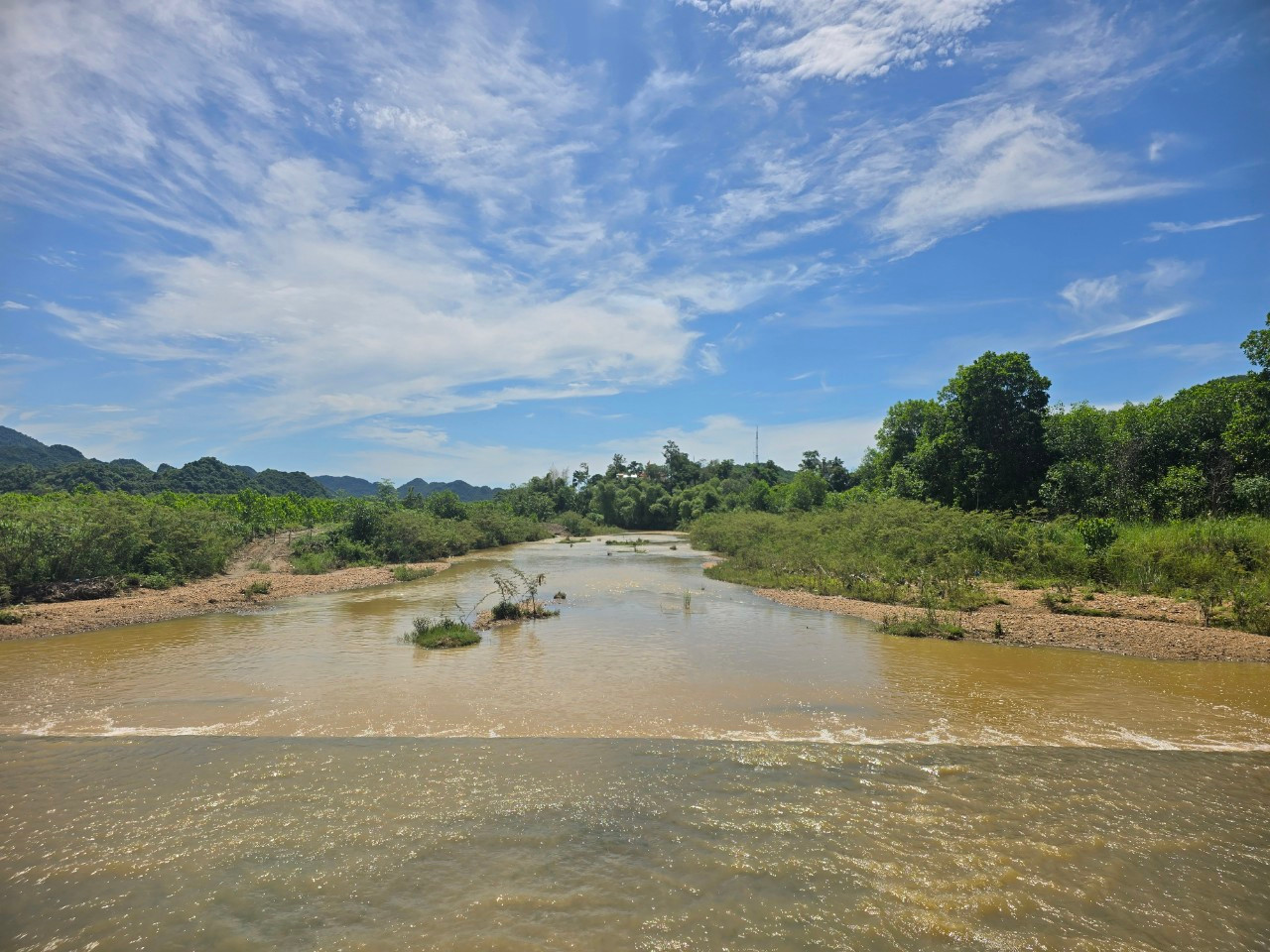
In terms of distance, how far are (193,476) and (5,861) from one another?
7370 centimetres

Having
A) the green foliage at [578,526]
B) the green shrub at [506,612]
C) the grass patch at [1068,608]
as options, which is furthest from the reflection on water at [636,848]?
the green foliage at [578,526]

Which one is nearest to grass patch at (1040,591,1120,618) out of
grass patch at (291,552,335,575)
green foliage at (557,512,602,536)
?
grass patch at (291,552,335,575)

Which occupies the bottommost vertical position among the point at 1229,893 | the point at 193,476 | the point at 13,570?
the point at 1229,893

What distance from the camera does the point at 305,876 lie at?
488cm

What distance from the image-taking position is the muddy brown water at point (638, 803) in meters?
4.37

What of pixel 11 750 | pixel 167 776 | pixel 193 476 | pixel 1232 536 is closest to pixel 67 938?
pixel 167 776

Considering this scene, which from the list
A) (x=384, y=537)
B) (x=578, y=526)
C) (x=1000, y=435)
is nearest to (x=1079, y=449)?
(x=1000, y=435)

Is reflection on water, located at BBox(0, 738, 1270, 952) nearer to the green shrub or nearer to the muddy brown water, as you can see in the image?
the muddy brown water

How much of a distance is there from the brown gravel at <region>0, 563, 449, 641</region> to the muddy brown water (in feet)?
11.0

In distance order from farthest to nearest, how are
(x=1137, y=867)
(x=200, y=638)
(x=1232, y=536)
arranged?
(x=1232, y=536) < (x=200, y=638) < (x=1137, y=867)

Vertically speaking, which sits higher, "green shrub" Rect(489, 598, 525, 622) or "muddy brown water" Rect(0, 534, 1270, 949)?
"green shrub" Rect(489, 598, 525, 622)

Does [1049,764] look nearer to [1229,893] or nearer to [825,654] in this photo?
[1229,893]

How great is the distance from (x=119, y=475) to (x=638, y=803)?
67.9m

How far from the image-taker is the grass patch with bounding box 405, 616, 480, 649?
1311cm
